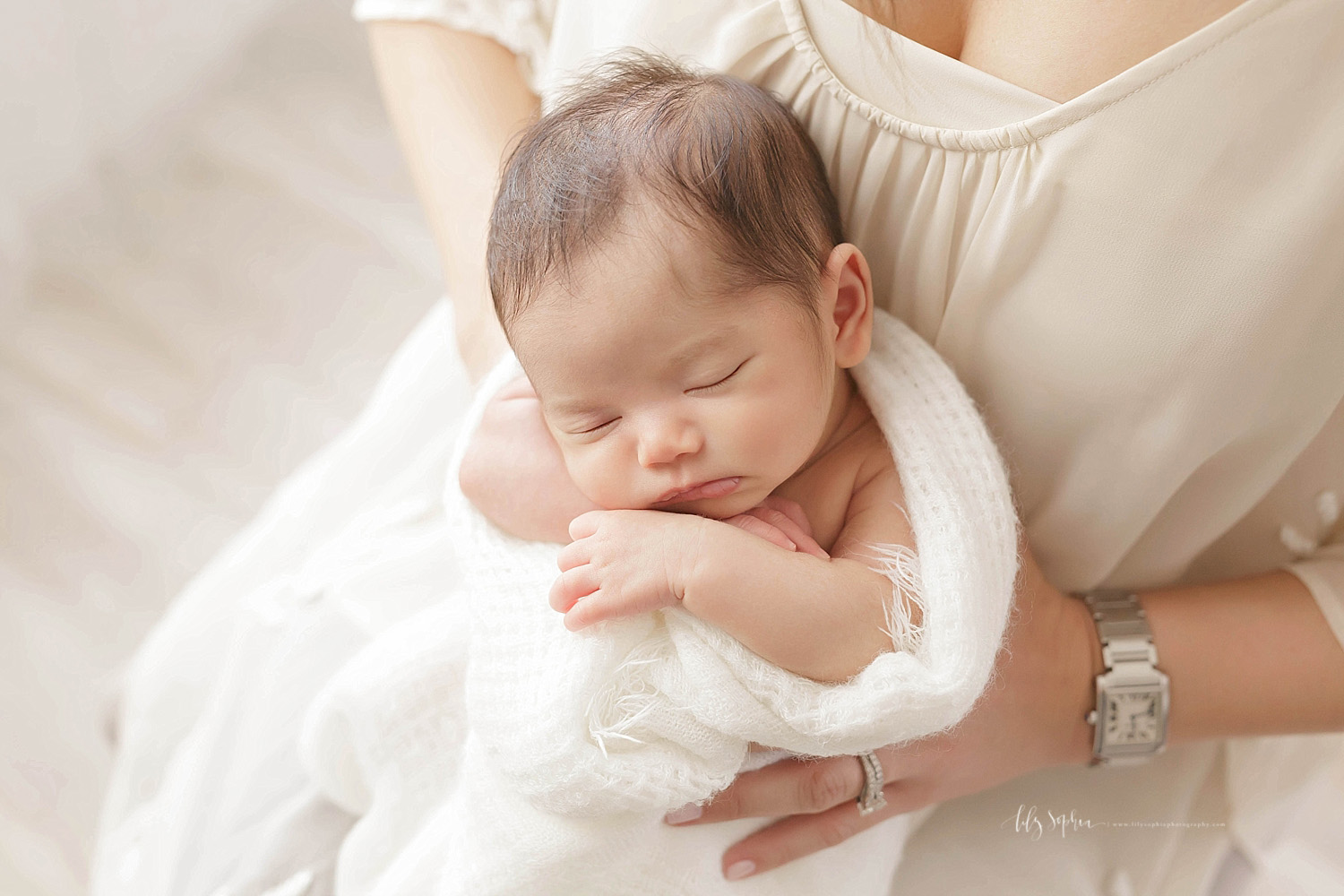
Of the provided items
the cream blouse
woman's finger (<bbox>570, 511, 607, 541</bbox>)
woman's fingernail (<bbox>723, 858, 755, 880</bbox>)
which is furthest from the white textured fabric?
woman's finger (<bbox>570, 511, 607, 541</bbox>)

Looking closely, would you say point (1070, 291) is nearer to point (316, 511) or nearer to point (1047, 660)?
point (1047, 660)

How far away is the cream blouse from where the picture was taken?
705 mm

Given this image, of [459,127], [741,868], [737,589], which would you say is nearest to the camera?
[737,589]

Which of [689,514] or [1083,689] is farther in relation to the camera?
[1083,689]

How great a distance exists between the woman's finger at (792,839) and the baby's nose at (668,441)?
31cm

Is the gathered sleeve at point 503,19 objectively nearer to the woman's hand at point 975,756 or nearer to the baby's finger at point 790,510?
the baby's finger at point 790,510

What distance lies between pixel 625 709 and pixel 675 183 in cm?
38

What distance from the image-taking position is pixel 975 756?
86 cm

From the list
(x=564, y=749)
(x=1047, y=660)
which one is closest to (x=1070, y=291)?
(x=1047, y=660)

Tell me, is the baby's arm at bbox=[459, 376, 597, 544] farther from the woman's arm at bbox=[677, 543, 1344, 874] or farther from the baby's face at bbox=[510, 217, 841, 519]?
the woman's arm at bbox=[677, 543, 1344, 874]

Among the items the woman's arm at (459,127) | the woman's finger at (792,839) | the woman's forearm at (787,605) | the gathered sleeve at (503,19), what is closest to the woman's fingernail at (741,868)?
the woman's finger at (792,839)

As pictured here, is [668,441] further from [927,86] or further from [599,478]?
[927,86]

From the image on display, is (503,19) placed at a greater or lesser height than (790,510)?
greater

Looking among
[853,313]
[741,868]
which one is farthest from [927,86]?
[741,868]
